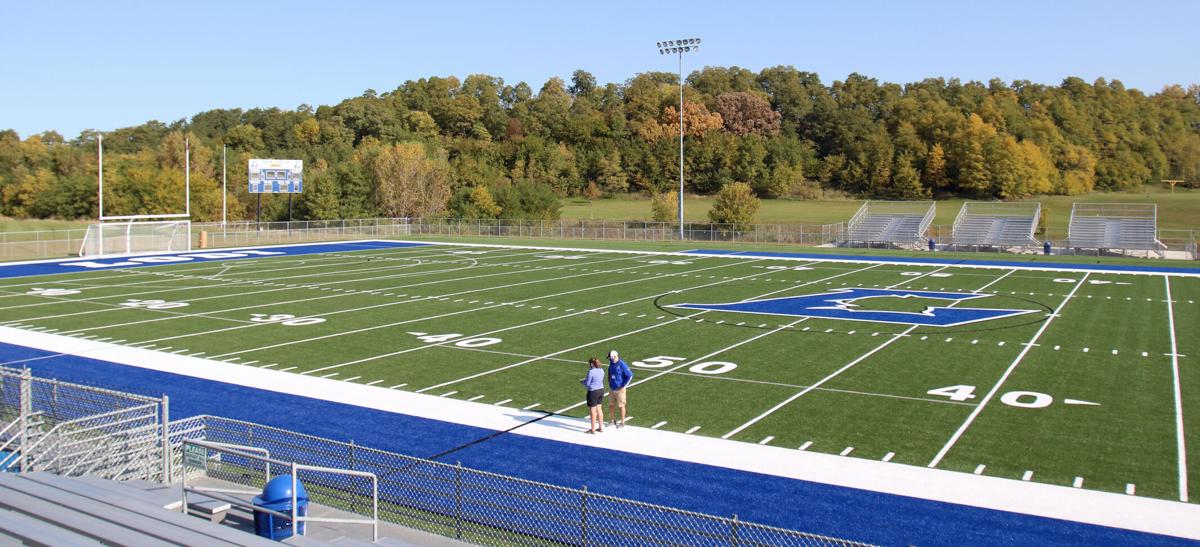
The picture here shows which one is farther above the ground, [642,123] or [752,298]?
[642,123]

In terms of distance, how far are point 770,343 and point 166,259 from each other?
33.9m

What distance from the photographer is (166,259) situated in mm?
45938

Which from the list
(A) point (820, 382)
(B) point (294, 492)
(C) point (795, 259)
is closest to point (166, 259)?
(C) point (795, 259)

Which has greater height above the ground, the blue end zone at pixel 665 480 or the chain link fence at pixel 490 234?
the chain link fence at pixel 490 234

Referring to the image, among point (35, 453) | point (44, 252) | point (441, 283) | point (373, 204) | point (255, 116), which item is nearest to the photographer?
point (35, 453)

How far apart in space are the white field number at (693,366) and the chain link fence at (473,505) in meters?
7.89

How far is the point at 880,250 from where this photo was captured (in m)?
57.2

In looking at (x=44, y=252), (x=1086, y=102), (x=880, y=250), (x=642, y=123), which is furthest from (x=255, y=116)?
(x=1086, y=102)

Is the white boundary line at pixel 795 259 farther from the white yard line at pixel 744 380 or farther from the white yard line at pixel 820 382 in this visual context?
the white yard line at pixel 744 380

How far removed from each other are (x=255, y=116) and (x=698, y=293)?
112474 mm

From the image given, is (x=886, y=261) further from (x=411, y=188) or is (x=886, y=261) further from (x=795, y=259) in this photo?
(x=411, y=188)

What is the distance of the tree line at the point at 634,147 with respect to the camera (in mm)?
→ 86812

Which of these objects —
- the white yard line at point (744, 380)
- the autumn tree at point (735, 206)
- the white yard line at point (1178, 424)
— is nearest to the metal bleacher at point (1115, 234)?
the autumn tree at point (735, 206)

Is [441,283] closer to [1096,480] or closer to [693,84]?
[1096,480]
